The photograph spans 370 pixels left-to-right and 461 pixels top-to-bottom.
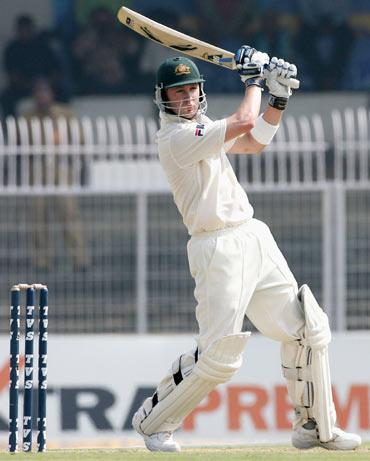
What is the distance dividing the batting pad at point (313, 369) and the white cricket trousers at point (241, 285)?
60mm

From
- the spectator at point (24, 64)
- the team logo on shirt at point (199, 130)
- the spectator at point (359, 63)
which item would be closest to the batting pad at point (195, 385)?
the team logo on shirt at point (199, 130)

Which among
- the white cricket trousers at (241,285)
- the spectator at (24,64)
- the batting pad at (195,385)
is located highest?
the spectator at (24,64)

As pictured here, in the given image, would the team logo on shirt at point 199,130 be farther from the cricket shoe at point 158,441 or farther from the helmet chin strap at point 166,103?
the cricket shoe at point 158,441

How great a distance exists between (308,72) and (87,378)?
9.74 meters

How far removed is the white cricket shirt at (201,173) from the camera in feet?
23.0

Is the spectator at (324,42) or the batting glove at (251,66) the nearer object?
the batting glove at (251,66)

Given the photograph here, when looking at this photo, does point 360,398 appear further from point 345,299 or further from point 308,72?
point 308,72

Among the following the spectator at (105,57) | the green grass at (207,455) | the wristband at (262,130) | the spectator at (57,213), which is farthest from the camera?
the spectator at (105,57)

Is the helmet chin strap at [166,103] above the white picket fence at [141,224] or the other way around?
above

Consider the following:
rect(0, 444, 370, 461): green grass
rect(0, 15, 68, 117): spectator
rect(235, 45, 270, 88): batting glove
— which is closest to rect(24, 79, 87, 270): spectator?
rect(0, 444, 370, 461): green grass

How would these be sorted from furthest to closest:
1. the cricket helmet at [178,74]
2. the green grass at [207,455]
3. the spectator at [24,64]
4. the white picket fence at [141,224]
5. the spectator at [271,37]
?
1. the spectator at [271,37]
2. the spectator at [24,64]
3. the white picket fence at [141,224]
4. the cricket helmet at [178,74]
5. the green grass at [207,455]

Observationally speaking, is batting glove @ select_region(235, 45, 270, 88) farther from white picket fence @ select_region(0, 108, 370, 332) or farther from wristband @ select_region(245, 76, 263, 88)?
white picket fence @ select_region(0, 108, 370, 332)

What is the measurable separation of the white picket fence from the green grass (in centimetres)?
→ 330

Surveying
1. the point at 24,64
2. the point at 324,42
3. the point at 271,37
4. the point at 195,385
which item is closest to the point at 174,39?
the point at 195,385
